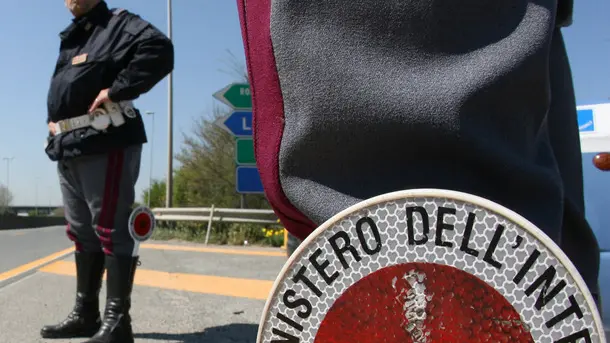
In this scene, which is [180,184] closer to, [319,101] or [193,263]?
[193,263]

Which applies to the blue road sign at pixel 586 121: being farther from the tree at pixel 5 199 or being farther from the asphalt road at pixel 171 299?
the tree at pixel 5 199

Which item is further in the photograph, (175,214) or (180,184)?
(180,184)

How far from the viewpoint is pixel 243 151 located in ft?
24.0

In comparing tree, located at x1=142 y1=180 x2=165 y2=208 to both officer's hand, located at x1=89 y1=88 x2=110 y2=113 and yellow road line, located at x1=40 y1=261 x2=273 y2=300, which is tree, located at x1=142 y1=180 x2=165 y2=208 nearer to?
yellow road line, located at x1=40 y1=261 x2=273 y2=300

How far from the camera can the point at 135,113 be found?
2.30 metres

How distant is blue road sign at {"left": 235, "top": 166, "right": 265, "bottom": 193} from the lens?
24.0ft

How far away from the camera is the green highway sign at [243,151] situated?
23.9 ft

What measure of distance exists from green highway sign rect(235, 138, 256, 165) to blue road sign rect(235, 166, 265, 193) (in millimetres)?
107

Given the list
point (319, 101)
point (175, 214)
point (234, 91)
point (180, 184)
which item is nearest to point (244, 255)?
point (234, 91)

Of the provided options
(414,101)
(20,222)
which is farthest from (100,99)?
(20,222)

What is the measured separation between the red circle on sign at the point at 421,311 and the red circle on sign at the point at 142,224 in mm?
1770

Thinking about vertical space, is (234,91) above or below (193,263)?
above

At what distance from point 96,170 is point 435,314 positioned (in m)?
1.83

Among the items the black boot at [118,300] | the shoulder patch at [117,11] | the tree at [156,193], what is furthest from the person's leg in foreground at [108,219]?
the tree at [156,193]
